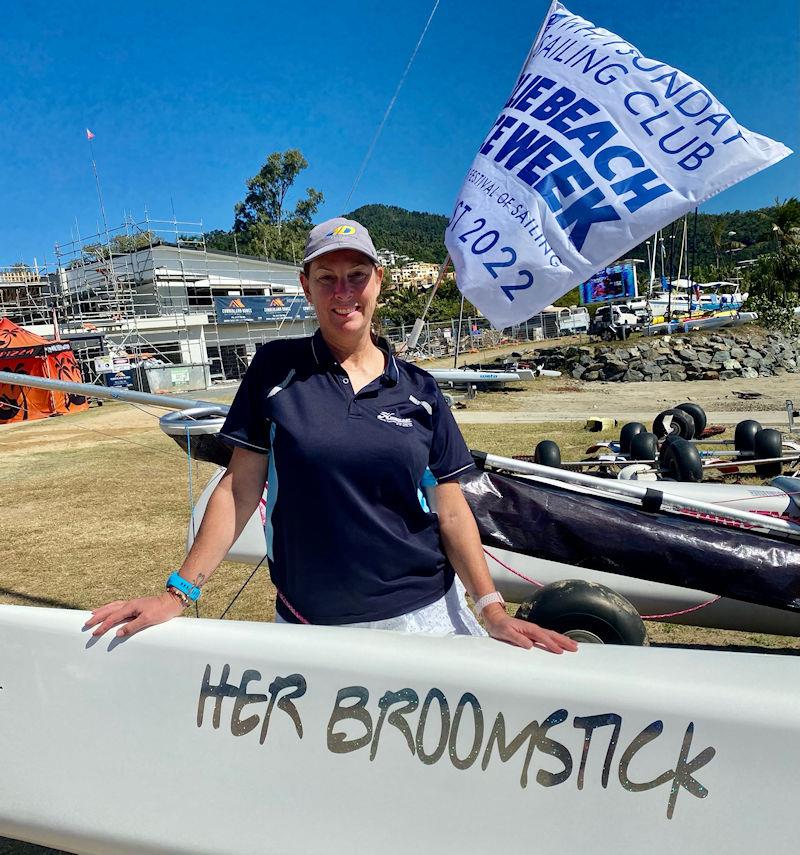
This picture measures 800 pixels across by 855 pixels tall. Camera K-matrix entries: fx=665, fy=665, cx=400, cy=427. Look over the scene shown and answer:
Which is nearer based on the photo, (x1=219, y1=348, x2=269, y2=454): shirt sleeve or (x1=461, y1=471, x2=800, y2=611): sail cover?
(x1=219, y1=348, x2=269, y2=454): shirt sleeve

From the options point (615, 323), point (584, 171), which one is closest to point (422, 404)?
point (584, 171)

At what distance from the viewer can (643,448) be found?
699cm

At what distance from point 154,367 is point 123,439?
42.9 feet

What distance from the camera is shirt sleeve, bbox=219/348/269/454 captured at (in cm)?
178

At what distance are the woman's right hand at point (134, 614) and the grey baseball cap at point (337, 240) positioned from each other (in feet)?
3.26

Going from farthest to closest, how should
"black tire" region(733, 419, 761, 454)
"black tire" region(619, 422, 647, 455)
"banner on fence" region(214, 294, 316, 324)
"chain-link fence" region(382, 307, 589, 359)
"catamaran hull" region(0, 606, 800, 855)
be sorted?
"chain-link fence" region(382, 307, 589, 359)
"banner on fence" region(214, 294, 316, 324)
"black tire" region(619, 422, 647, 455)
"black tire" region(733, 419, 761, 454)
"catamaran hull" region(0, 606, 800, 855)

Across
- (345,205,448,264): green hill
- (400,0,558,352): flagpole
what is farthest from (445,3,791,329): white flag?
(345,205,448,264): green hill

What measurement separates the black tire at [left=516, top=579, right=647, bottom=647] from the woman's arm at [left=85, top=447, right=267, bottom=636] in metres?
1.09

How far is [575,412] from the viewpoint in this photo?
1509cm

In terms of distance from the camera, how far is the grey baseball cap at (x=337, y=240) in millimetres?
1735

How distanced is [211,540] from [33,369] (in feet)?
63.3

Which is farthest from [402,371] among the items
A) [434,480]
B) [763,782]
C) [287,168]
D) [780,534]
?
[287,168]

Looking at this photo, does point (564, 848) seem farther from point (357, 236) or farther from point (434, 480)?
point (357, 236)

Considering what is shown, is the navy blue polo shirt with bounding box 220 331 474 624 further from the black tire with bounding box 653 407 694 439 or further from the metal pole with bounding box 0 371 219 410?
the black tire with bounding box 653 407 694 439
